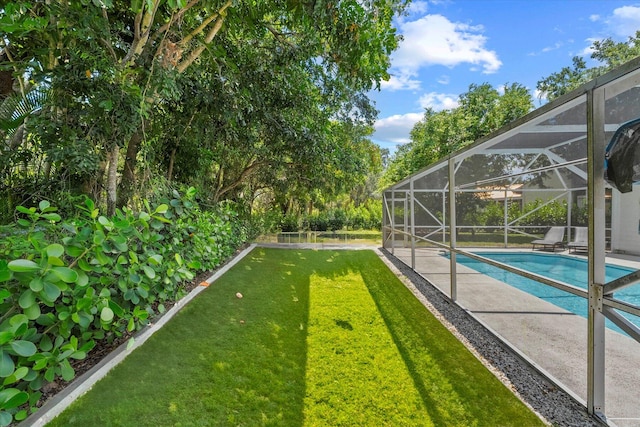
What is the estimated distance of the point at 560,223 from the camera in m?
9.27

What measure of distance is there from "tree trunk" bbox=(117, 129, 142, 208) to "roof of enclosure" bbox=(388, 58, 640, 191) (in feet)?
15.7

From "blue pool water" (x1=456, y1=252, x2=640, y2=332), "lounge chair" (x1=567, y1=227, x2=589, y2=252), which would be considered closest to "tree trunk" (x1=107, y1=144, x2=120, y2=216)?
"blue pool water" (x1=456, y1=252, x2=640, y2=332)

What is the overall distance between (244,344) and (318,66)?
6221mm

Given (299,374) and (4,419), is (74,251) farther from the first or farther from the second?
(299,374)

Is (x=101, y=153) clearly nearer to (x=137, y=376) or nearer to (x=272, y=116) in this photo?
(x=137, y=376)

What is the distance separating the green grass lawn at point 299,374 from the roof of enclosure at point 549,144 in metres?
2.27

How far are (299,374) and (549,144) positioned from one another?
17.7ft

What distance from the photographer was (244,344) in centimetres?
324

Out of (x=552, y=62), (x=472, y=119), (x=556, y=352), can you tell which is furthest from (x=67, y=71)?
(x=552, y=62)

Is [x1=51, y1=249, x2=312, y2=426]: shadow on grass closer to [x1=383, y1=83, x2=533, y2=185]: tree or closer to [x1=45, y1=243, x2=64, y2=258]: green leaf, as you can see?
[x1=45, y1=243, x2=64, y2=258]: green leaf

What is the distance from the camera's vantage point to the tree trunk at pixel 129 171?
4.50 meters

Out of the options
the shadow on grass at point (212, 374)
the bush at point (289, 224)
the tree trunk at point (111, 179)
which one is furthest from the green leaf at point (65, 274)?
the bush at point (289, 224)

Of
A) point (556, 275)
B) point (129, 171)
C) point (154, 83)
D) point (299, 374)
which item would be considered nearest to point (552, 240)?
point (556, 275)

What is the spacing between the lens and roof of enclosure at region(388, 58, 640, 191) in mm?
2119
